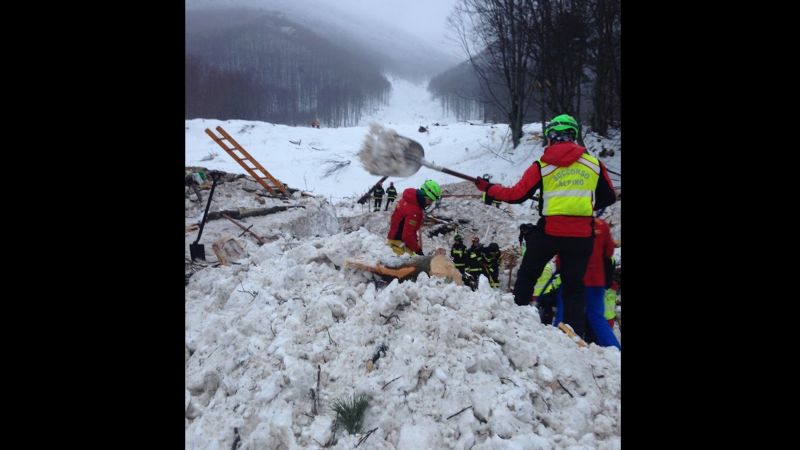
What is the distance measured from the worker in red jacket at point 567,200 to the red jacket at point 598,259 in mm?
199

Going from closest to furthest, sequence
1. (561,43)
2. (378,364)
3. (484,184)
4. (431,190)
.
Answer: (378,364) → (484,184) → (431,190) → (561,43)

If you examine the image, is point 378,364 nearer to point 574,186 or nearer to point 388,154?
point 574,186

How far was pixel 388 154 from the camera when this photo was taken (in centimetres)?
533

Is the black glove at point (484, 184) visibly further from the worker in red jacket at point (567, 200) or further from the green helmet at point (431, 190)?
the green helmet at point (431, 190)

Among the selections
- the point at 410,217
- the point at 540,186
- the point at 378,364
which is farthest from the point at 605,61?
the point at 378,364

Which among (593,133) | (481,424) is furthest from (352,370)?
(593,133)

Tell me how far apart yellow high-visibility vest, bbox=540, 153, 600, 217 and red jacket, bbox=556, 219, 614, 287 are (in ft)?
1.65

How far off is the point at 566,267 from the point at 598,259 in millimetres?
506

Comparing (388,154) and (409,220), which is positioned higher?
(388,154)

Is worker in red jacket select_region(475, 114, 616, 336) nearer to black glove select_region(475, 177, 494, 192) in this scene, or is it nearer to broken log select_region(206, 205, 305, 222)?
black glove select_region(475, 177, 494, 192)

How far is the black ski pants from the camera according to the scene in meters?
3.17

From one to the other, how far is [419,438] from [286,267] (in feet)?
8.00

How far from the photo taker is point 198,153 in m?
20.2

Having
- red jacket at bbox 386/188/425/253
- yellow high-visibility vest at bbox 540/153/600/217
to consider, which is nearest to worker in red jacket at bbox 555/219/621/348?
yellow high-visibility vest at bbox 540/153/600/217
